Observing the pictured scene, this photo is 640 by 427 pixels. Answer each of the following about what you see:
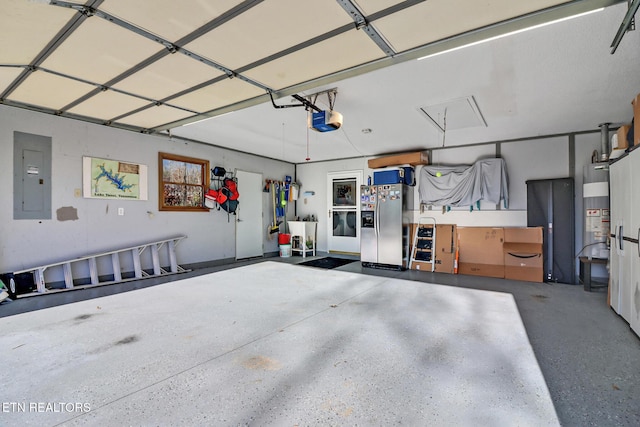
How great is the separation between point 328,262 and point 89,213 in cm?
468

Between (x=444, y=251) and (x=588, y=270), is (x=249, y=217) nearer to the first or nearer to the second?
(x=444, y=251)

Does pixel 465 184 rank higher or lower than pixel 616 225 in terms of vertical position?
higher

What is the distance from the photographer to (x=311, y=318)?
3.07 m

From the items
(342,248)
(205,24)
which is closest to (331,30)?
(205,24)

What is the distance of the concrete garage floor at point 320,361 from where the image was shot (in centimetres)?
167

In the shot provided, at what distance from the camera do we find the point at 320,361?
2209 millimetres

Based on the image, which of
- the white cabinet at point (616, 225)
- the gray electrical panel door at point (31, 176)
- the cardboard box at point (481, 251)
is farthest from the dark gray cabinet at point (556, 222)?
the gray electrical panel door at point (31, 176)

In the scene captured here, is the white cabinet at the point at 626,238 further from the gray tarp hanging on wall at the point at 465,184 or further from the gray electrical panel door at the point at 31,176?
the gray electrical panel door at the point at 31,176

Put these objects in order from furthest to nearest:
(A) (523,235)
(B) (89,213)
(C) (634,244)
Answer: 1. (A) (523,235)
2. (B) (89,213)
3. (C) (634,244)

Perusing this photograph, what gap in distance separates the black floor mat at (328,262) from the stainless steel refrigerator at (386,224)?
615mm

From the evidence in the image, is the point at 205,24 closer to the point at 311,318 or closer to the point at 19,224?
the point at 311,318

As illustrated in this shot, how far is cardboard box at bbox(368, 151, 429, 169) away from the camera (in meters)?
6.32

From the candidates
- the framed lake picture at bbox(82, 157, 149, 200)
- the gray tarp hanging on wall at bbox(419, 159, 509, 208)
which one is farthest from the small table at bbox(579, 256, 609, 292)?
the framed lake picture at bbox(82, 157, 149, 200)

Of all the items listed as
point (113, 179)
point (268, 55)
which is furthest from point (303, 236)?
point (268, 55)
